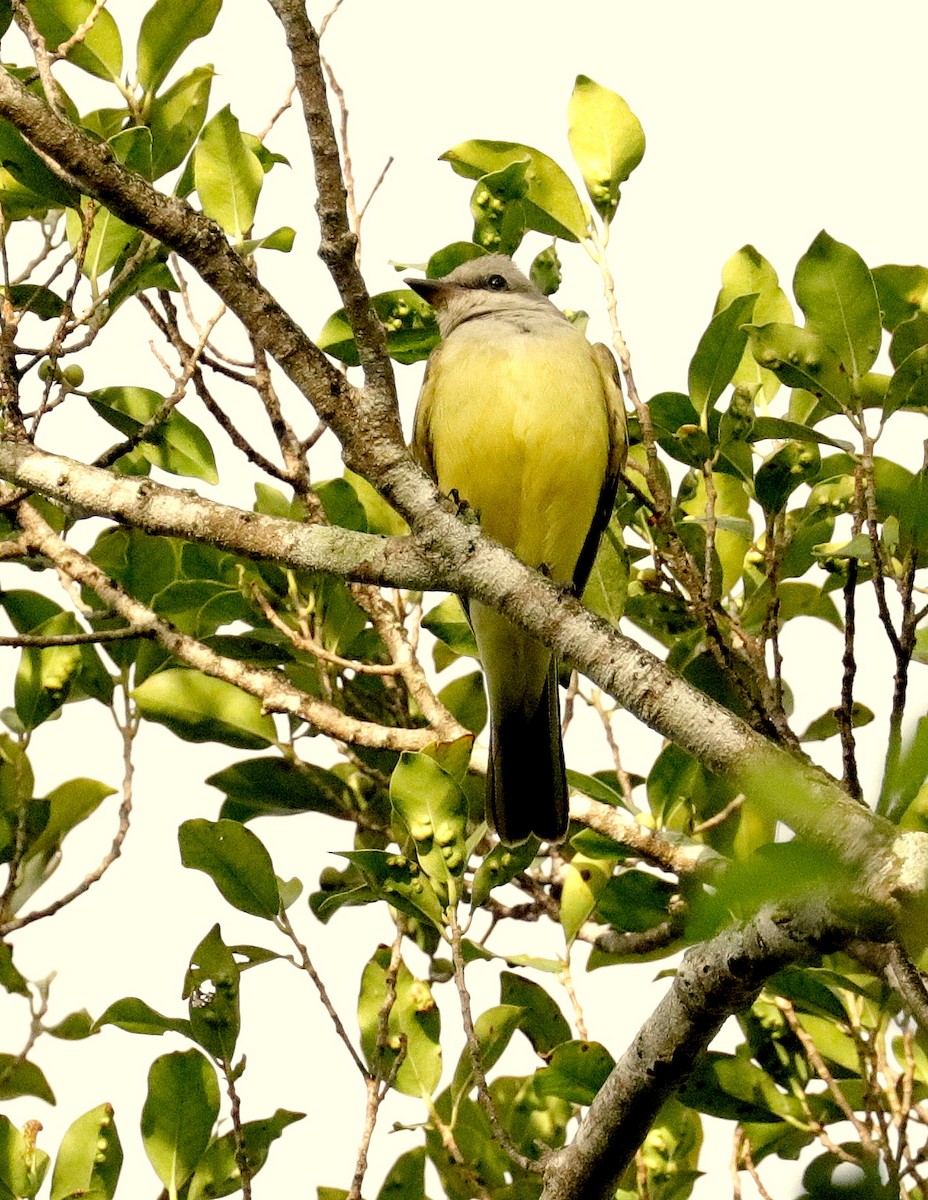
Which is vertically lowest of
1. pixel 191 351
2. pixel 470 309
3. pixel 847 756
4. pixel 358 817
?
pixel 847 756

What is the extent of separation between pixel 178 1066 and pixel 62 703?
111 cm

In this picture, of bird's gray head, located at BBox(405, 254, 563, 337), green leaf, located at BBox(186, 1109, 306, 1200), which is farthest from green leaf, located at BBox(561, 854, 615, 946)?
bird's gray head, located at BBox(405, 254, 563, 337)

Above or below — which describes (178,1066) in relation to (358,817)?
below

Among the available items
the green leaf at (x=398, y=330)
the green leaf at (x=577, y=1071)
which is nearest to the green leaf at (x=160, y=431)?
the green leaf at (x=398, y=330)

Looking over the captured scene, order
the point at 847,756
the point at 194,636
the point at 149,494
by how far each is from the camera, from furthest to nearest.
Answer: the point at 194,636
the point at 149,494
the point at 847,756

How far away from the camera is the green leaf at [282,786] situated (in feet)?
12.5

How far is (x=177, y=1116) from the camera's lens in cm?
324

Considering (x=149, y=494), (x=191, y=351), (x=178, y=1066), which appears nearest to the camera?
(x=149, y=494)

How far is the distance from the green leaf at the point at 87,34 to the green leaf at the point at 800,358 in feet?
6.43

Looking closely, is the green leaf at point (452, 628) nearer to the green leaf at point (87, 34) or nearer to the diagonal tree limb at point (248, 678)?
the diagonal tree limb at point (248, 678)

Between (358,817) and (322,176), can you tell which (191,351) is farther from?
(358,817)

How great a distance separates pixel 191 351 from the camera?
3.66 meters

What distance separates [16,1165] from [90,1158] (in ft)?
0.54

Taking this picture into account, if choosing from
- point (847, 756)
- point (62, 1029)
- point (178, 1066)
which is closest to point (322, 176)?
point (847, 756)
